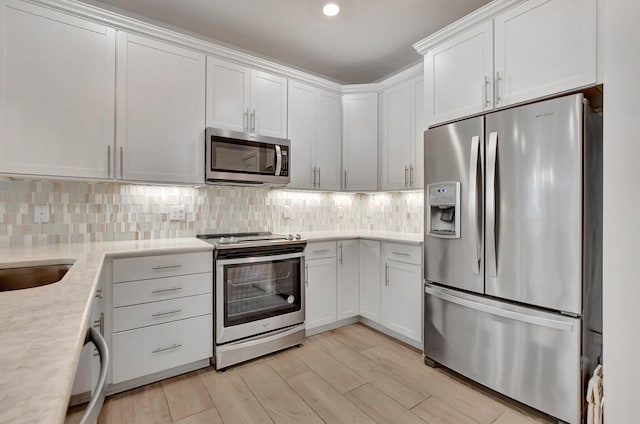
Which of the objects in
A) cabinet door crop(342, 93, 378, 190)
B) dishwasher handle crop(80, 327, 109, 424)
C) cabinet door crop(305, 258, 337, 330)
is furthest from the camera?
cabinet door crop(342, 93, 378, 190)

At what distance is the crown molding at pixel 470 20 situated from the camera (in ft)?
6.55

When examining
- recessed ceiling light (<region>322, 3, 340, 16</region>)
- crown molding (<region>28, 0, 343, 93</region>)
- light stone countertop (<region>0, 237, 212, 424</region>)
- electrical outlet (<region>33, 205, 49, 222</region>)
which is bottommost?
light stone countertop (<region>0, 237, 212, 424</region>)

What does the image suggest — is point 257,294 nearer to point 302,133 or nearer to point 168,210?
point 168,210

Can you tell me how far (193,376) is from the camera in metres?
2.23

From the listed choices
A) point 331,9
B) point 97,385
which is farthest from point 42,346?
point 331,9

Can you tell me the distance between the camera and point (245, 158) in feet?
8.64

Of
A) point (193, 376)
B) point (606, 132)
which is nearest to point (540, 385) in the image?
point (606, 132)

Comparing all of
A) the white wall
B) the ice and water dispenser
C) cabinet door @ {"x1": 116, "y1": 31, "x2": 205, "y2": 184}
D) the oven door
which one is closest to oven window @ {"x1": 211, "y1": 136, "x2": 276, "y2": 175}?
cabinet door @ {"x1": 116, "y1": 31, "x2": 205, "y2": 184}

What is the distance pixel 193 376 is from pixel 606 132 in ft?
9.22

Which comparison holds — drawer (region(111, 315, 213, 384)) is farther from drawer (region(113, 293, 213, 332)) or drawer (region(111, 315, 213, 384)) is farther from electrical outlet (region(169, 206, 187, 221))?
electrical outlet (region(169, 206, 187, 221))

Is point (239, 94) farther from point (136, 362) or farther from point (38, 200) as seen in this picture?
point (136, 362)

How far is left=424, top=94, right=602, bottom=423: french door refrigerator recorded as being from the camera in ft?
5.44

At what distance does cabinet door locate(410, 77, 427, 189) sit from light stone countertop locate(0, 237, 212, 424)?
2.57 meters

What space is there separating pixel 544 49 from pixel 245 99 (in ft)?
7.12
